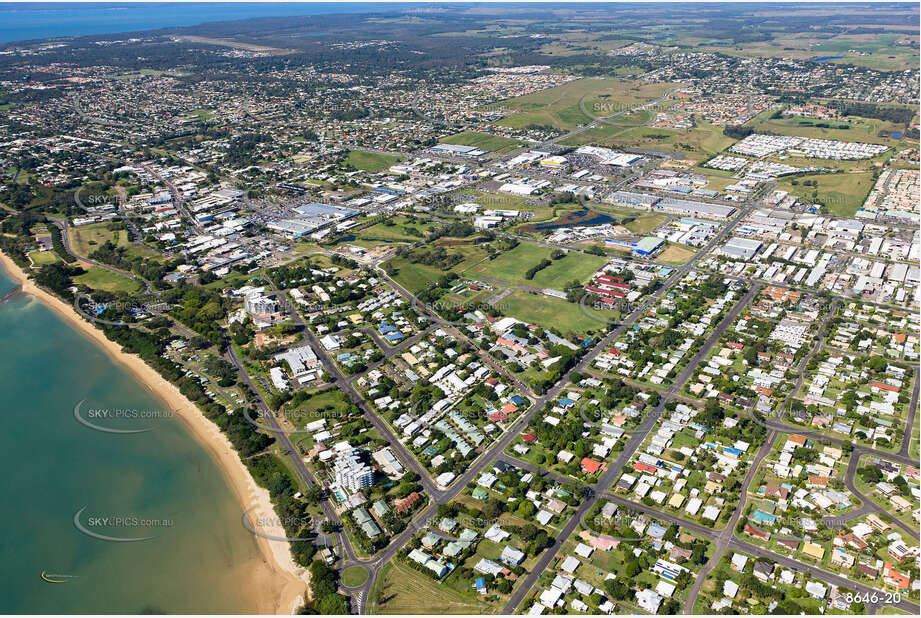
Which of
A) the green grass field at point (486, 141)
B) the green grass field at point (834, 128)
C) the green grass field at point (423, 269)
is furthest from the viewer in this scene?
the green grass field at point (834, 128)

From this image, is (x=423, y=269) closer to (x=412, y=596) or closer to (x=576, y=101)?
(x=412, y=596)

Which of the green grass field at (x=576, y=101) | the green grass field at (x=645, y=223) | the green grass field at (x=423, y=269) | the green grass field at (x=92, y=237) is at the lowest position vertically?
the green grass field at (x=423, y=269)

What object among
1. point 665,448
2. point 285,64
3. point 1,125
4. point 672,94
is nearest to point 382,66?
point 285,64

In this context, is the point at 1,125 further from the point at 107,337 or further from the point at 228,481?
the point at 228,481

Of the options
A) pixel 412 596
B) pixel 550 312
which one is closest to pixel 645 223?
pixel 550 312

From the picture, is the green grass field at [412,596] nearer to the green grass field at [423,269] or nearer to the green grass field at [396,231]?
the green grass field at [423,269]

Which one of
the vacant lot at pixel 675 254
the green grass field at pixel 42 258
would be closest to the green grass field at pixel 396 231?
the vacant lot at pixel 675 254
